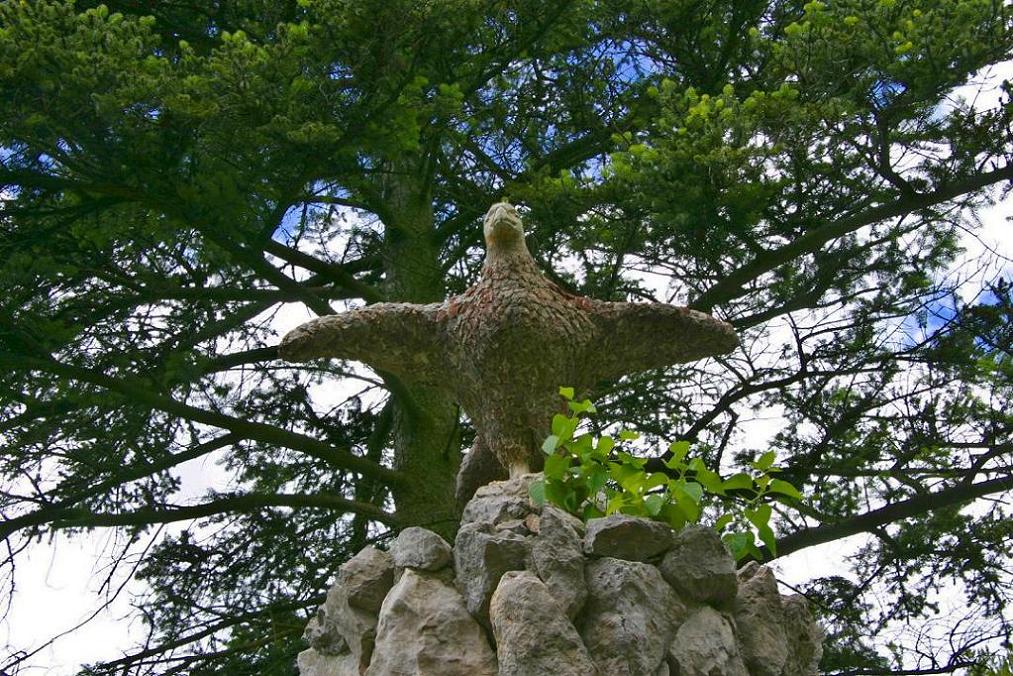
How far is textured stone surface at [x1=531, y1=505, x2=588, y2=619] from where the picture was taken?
11.3 feet

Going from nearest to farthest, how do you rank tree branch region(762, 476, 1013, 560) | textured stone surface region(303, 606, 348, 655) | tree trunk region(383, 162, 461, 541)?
textured stone surface region(303, 606, 348, 655) → tree branch region(762, 476, 1013, 560) → tree trunk region(383, 162, 461, 541)

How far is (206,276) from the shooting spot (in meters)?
7.35

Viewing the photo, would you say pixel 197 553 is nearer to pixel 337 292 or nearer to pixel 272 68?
pixel 337 292

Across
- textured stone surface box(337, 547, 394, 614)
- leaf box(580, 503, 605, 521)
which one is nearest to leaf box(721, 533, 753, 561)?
leaf box(580, 503, 605, 521)

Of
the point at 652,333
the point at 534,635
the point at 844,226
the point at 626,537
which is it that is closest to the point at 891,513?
the point at 844,226

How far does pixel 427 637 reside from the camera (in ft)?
11.5

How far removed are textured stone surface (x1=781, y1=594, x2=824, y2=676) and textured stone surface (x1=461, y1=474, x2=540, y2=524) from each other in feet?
2.98

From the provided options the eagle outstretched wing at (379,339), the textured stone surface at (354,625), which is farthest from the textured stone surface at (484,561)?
the eagle outstretched wing at (379,339)

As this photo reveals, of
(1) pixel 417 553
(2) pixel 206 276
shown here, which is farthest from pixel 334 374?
(1) pixel 417 553

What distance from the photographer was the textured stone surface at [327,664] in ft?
12.7

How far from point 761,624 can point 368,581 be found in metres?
1.24

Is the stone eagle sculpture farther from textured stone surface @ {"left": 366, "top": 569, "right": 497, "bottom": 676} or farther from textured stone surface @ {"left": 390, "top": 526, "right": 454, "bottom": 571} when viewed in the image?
textured stone surface @ {"left": 366, "top": 569, "right": 497, "bottom": 676}

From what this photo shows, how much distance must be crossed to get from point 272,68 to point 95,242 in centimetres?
183

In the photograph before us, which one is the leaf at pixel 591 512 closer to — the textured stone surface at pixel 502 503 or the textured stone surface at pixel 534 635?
the textured stone surface at pixel 502 503
